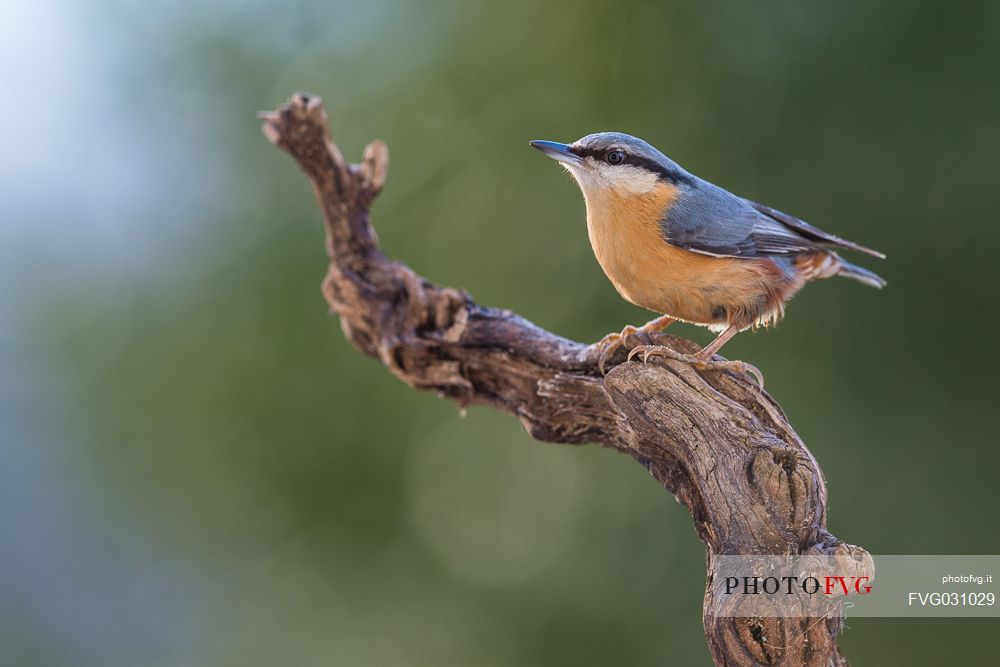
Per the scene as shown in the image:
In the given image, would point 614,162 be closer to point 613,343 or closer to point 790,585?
point 613,343

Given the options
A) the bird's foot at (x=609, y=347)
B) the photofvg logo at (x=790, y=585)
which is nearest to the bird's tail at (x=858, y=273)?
the bird's foot at (x=609, y=347)

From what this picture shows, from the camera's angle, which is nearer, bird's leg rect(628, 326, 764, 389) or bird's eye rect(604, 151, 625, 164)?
bird's leg rect(628, 326, 764, 389)

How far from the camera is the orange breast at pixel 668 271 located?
8.70ft

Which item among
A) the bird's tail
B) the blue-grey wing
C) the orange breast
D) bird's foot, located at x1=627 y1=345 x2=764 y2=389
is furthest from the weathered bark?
the bird's tail

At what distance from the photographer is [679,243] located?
105 inches

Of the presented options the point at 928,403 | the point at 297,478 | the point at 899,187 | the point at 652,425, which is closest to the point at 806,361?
the point at 928,403

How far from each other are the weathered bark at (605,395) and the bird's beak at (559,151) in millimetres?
558

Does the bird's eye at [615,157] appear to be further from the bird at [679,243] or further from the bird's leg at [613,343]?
the bird's leg at [613,343]

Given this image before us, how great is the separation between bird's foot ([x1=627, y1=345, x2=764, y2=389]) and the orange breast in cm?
25

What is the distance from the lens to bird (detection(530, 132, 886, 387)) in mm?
2660

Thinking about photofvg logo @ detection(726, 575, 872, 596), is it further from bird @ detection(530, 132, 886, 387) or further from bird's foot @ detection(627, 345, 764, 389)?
bird @ detection(530, 132, 886, 387)

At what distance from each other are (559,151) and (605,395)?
80 centimetres

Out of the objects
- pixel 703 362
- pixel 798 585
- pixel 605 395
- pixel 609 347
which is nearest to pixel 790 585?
pixel 798 585

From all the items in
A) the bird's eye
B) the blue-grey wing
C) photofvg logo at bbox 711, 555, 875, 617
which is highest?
the bird's eye
